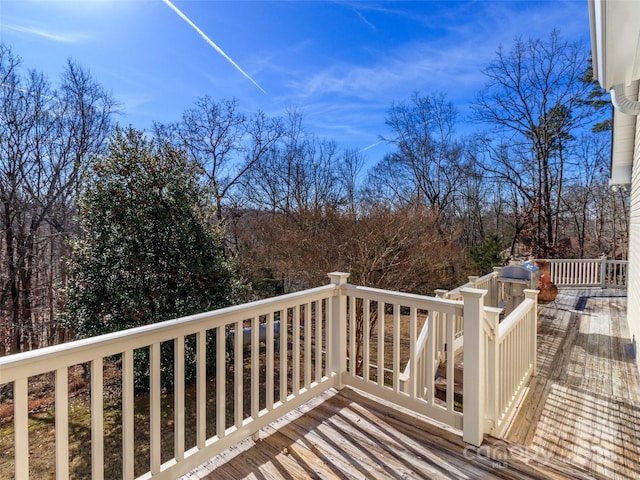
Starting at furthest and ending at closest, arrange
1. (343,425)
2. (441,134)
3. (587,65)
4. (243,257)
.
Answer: (441,134)
(587,65)
(243,257)
(343,425)

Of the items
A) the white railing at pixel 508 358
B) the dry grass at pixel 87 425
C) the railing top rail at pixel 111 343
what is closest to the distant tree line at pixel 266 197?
the dry grass at pixel 87 425

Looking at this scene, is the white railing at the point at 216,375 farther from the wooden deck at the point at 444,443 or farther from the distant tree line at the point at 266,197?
the distant tree line at the point at 266,197

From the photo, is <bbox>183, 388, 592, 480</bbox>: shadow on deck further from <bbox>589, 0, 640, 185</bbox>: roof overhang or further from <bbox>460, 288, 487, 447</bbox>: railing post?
<bbox>589, 0, 640, 185</bbox>: roof overhang

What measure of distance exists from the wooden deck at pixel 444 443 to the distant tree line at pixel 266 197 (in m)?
3.54

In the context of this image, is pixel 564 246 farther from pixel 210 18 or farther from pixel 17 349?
pixel 17 349

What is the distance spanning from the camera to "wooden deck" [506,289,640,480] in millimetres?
2562

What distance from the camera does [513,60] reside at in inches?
525

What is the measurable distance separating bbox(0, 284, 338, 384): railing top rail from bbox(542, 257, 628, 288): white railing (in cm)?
1063

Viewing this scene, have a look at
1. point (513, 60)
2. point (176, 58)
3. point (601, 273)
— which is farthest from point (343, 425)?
point (513, 60)

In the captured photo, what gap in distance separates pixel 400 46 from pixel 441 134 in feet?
24.1

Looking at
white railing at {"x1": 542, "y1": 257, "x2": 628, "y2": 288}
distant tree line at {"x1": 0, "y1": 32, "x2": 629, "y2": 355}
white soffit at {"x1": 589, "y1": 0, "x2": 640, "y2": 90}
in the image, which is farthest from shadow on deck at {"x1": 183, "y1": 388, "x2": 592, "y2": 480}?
white railing at {"x1": 542, "y1": 257, "x2": 628, "y2": 288}

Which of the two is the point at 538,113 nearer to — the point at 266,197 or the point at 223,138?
the point at 266,197

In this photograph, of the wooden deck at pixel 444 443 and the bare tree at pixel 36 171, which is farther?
the bare tree at pixel 36 171

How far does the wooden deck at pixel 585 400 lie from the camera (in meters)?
2.56
